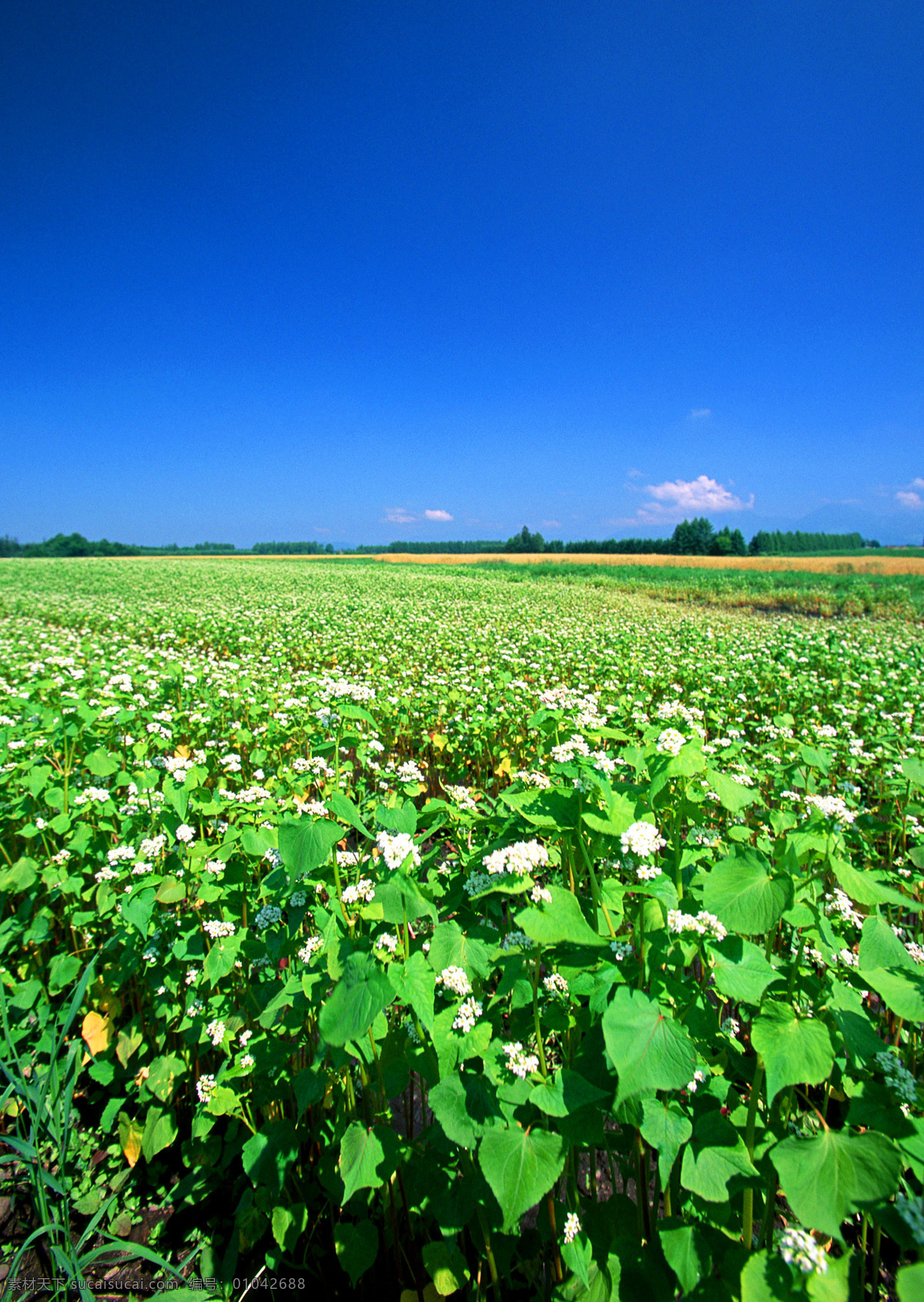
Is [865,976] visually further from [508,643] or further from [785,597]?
[785,597]

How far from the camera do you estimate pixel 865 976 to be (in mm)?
1312

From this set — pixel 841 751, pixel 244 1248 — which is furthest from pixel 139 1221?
pixel 841 751

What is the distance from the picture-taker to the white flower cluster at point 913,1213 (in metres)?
0.93

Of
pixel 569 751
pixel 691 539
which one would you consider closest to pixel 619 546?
pixel 691 539

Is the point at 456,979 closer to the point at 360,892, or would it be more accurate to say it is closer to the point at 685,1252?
the point at 360,892

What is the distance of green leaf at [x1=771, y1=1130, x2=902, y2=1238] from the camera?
987 mm

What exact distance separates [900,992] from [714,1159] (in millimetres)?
616

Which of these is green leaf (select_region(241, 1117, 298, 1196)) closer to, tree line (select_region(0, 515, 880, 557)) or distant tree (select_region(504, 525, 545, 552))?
tree line (select_region(0, 515, 880, 557))

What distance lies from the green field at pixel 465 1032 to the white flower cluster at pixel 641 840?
0.02 metres

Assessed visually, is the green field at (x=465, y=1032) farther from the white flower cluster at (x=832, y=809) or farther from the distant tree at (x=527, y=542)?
the distant tree at (x=527, y=542)

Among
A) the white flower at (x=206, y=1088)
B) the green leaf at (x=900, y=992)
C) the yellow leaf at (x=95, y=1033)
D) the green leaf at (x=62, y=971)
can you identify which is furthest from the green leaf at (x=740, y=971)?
the green leaf at (x=62, y=971)

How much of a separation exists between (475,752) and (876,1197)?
463 cm

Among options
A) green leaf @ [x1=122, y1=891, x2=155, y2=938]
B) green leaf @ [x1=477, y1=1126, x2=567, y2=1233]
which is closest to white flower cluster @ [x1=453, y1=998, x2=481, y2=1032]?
green leaf @ [x1=477, y1=1126, x2=567, y2=1233]

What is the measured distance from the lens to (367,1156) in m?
1.44
